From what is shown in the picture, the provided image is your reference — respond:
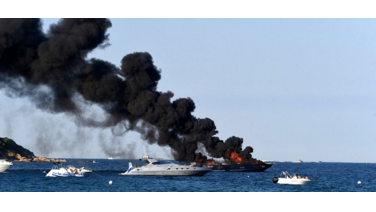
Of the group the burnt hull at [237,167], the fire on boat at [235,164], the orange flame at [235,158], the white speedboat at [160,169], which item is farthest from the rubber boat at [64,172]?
the burnt hull at [237,167]

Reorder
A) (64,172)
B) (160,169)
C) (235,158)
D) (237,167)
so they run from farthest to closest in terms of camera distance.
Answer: (237,167) → (235,158) → (160,169) → (64,172)

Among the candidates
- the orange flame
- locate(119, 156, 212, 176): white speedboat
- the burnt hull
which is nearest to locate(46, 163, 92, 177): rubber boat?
locate(119, 156, 212, 176): white speedboat

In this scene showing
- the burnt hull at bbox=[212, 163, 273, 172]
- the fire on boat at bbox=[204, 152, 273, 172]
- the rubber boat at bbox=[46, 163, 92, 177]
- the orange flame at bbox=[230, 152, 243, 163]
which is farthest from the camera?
the burnt hull at bbox=[212, 163, 273, 172]

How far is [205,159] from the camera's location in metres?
123

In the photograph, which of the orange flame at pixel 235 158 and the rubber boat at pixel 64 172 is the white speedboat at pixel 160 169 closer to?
the rubber boat at pixel 64 172

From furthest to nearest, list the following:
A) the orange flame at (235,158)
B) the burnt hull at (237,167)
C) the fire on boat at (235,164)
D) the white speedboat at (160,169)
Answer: the burnt hull at (237,167), the fire on boat at (235,164), the orange flame at (235,158), the white speedboat at (160,169)

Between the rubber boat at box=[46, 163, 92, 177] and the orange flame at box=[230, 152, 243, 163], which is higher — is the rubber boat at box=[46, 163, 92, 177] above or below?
below

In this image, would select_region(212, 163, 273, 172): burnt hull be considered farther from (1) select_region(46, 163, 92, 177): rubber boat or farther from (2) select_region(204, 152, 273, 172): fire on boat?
(1) select_region(46, 163, 92, 177): rubber boat

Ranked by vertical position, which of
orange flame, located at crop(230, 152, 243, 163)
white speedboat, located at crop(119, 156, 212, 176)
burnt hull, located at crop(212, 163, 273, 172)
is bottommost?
white speedboat, located at crop(119, 156, 212, 176)

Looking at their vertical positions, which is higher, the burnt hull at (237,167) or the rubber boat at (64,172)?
the burnt hull at (237,167)

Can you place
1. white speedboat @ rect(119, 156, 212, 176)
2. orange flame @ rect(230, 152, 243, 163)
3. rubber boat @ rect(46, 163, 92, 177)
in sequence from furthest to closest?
orange flame @ rect(230, 152, 243, 163), white speedboat @ rect(119, 156, 212, 176), rubber boat @ rect(46, 163, 92, 177)

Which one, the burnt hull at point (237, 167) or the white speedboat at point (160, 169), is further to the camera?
the burnt hull at point (237, 167)

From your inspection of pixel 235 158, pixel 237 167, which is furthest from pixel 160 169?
pixel 237 167

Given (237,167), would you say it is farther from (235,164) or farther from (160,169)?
(160,169)
